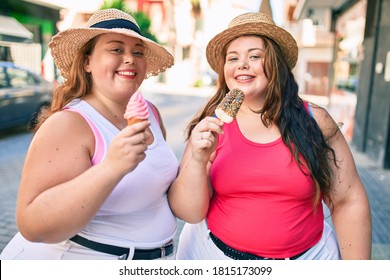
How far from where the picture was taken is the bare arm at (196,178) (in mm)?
1655

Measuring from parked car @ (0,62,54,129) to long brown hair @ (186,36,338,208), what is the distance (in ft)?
25.0

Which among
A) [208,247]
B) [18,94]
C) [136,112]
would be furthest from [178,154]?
[136,112]

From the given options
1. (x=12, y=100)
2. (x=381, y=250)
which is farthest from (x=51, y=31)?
(x=381, y=250)

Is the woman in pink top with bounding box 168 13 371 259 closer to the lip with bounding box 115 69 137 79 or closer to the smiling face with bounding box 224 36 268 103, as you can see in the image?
the smiling face with bounding box 224 36 268 103

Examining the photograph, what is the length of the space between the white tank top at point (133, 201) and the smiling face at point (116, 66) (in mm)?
135

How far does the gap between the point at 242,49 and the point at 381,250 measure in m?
3.05

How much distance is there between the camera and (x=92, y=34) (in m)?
1.79

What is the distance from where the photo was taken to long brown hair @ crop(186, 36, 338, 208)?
5.99ft

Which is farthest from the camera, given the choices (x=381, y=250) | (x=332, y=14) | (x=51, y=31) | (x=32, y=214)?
(x=51, y=31)

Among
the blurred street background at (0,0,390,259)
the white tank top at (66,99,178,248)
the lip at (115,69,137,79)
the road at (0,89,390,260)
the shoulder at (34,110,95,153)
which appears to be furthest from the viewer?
the blurred street background at (0,0,390,259)

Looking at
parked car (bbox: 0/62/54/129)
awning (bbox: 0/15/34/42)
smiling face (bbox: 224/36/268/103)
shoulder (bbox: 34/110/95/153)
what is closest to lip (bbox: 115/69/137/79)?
shoulder (bbox: 34/110/95/153)

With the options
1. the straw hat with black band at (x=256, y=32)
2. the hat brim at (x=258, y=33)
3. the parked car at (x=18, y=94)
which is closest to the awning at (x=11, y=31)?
the parked car at (x=18, y=94)
